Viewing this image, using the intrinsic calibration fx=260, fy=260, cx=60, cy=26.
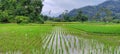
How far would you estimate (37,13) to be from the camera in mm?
69125

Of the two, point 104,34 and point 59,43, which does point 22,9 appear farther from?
point 59,43

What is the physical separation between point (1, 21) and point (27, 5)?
12316 millimetres

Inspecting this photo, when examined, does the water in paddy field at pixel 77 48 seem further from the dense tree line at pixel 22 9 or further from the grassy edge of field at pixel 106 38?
the dense tree line at pixel 22 9

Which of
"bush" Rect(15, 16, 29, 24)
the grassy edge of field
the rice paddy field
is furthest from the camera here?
"bush" Rect(15, 16, 29, 24)

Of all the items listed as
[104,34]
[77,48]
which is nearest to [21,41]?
[77,48]

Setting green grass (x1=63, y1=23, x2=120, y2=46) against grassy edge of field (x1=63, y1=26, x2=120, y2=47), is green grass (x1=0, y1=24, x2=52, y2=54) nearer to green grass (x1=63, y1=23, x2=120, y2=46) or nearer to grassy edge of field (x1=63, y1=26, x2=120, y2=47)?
grassy edge of field (x1=63, y1=26, x2=120, y2=47)

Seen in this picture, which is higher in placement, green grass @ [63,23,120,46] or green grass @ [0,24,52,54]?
green grass @ [0,24,52,54]

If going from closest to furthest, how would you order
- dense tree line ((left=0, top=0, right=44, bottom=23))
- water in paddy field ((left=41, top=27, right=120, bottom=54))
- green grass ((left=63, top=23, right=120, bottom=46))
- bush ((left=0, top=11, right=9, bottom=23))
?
water in paddy field ((left=41, top=27, right=120, bottom=54))
green grass ((left=63, top=23, right=120, bottom=46))
bush ((left=0, top=11, right=9, bottom=23))
dense tree line ((left=0, top=0, right=44, bottom=23))

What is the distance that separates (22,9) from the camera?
65.1 meters

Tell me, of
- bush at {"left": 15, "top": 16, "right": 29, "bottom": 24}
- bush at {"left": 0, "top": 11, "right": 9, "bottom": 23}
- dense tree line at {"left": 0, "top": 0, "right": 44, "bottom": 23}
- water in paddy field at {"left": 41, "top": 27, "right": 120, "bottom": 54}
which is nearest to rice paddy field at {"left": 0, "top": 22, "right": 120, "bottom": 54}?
water in paddy field at {"left": 41, "top": 27, "right": 120, "bottom": 54}

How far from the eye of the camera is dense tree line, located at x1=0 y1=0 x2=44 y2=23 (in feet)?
201

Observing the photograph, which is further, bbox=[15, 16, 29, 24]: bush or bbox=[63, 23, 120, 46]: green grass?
bbox=[15, 16, 29, 24]: bush

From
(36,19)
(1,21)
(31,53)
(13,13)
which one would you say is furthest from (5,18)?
(31,53)

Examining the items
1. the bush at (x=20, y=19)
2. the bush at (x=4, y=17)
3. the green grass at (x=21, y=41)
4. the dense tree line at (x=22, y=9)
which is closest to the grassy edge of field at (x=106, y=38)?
the green grass at (x=21, y=41)
